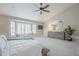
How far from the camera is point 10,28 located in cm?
214

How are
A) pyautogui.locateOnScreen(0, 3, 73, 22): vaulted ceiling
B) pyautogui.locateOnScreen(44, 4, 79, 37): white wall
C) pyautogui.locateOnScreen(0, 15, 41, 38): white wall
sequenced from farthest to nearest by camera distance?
1. pyautogui.locateOnScreen(44, 4, 79, 37): white wall
2. pyautogui.locateOnScreen(0, 15, 41, 38): white wall
3. pyautogui.locateOnScreen(0, 3, 73, 22): vaulted ceiling

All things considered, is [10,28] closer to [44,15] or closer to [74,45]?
[44,15]

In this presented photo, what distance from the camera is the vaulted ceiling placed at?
1937 mm

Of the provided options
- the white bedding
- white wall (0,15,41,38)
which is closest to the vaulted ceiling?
white wall (0,15,41,38)

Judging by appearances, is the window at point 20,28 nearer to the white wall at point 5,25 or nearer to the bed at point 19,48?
the white wall at point 5,25

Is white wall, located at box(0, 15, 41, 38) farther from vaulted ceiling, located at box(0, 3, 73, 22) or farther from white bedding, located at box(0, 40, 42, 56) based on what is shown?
white bedding, located at box(0, 40, 42, 56)

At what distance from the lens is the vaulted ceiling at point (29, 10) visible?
76.2 inches

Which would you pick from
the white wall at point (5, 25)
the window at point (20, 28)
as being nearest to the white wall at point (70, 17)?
the window at point (20, 28)

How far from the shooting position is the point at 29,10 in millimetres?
2172

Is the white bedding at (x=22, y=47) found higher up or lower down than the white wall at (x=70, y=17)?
lower down

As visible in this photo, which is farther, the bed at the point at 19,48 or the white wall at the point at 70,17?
the white wall at the point at 70,17

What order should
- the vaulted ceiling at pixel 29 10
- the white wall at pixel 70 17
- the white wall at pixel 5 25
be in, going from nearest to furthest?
the vaulted ceiling at pixel 29 10 → the white wall at pixel 5 25 → the white wall at pixel 70 17

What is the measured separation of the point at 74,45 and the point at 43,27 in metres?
0.95

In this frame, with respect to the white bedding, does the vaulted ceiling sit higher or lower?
higher
